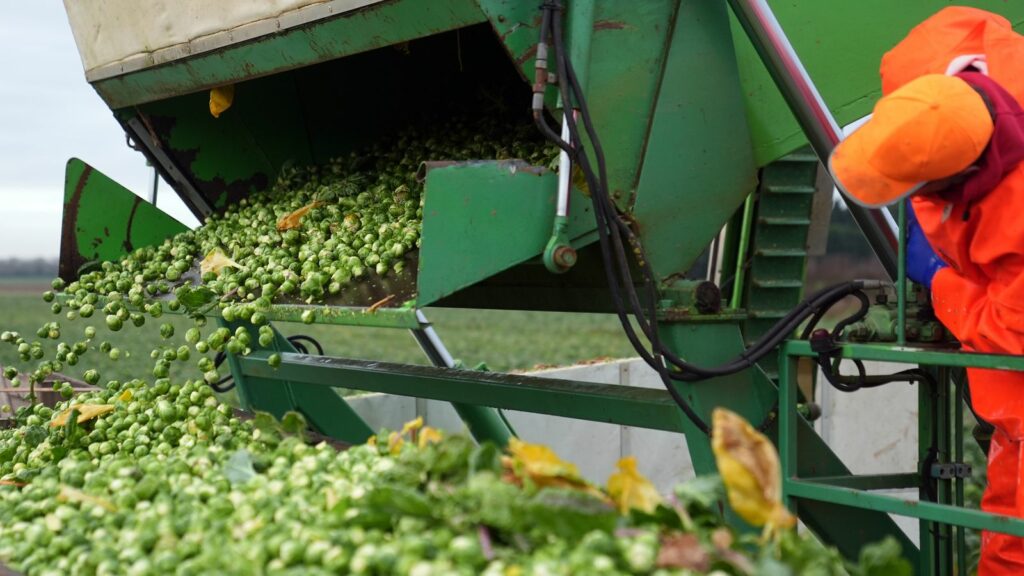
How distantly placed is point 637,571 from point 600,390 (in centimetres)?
166

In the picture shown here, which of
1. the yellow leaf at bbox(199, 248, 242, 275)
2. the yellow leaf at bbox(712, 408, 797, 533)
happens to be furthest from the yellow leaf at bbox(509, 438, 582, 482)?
the yellow leaf at bbox(199, 248, 242, 275)

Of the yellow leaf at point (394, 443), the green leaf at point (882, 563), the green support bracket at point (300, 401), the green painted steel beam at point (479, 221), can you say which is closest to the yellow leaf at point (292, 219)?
the green support bracket at point (300, 401)

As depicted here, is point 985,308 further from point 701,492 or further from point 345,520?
point 345,520

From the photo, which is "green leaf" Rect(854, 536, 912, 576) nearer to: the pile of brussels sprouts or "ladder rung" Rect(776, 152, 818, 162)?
the pile of brussels sprouts

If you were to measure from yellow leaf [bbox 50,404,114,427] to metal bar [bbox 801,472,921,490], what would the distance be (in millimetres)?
2099

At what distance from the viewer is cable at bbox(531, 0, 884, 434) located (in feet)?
8.80

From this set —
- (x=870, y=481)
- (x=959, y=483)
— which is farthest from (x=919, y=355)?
(x=959, y=483)

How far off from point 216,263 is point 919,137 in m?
2.32

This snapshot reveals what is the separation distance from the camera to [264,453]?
2559mm

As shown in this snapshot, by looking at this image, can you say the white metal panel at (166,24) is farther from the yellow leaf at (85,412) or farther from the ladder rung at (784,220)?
the ladder rung at (784,220)

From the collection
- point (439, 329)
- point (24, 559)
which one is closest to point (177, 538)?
point (24, 559)

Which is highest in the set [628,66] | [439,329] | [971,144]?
[628,66]

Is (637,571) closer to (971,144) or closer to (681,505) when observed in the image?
(681,505)

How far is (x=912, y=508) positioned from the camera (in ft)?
8.50
